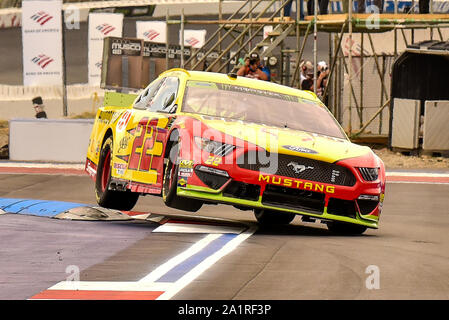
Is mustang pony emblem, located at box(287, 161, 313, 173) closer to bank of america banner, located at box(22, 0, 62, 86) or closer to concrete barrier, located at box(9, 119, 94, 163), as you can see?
concrete barrier, located at box(9, 119, 94, 163)

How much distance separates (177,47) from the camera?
34.8 meters

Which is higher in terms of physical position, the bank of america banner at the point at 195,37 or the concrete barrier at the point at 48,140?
the bank of america banner at the point at 195,37

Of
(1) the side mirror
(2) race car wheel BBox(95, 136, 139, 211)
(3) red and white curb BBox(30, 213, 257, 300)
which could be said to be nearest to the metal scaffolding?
(2) race car wheel BBox(95, 136, 139, 211)

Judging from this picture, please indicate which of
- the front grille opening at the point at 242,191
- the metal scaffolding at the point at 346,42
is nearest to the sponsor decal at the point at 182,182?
the front grille opening at the point at 242,191

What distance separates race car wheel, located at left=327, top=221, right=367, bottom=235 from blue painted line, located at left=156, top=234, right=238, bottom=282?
1.47m

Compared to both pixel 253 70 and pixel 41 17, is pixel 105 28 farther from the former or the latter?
pixel 253 70

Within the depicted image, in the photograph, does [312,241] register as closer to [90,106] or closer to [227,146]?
[227,146]

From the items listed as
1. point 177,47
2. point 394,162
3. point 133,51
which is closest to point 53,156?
point 394,162

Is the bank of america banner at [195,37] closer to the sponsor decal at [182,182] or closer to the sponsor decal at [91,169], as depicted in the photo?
the sponsor decal at [91,169]

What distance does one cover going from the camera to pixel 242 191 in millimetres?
11797

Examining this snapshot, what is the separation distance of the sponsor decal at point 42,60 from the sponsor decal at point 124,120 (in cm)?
2138

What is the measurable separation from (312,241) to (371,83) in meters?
19.1

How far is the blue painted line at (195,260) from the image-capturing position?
8.92 meters

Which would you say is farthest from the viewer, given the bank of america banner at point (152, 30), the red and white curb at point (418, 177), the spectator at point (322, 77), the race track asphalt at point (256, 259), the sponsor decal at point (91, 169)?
the bank of america banner at point (152, 30)
